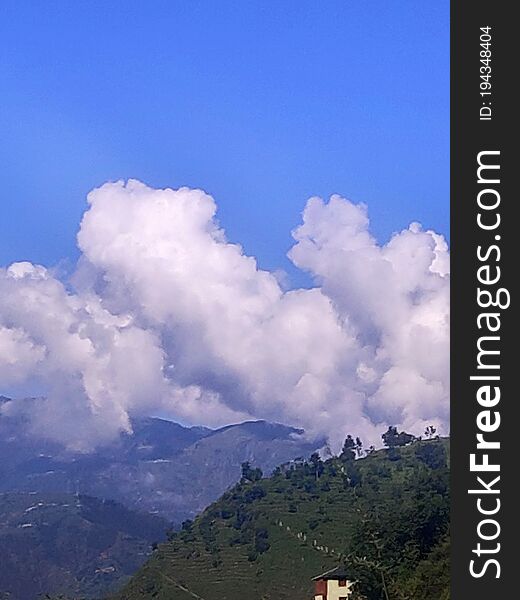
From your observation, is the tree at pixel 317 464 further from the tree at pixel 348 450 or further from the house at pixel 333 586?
the house at pixel 333 586

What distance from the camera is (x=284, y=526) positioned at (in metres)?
96.9

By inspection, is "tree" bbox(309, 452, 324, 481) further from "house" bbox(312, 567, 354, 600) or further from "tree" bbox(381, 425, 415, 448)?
"house" bbox(312, 567, 354, 600)

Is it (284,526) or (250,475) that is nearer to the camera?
(284,526)

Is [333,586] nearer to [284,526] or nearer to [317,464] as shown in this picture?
[284,526]

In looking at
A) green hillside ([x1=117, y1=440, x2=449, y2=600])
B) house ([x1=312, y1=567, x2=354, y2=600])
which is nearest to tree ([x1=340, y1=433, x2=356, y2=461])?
green hillside ([x1=117, y1=440, x2=449, y2=600])

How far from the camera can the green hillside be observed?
85.0 meters

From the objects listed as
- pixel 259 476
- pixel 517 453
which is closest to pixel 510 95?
pixel 517 453

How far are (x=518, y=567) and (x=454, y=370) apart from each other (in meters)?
1.78

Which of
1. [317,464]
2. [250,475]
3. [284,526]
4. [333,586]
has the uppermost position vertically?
[317,464]

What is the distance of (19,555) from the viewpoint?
197 m

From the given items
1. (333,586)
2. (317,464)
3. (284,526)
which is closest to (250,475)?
(317,464)

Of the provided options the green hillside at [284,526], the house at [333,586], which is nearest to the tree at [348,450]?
the green hillside at [284,526]

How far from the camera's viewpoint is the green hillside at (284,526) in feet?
279

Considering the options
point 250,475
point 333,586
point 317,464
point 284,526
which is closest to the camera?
point 333,586
